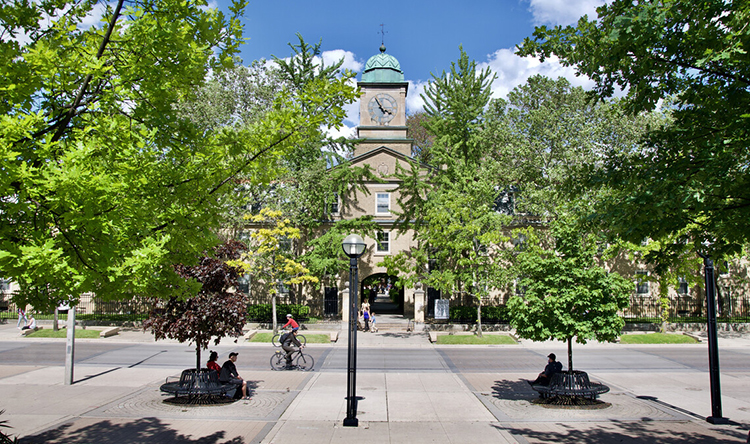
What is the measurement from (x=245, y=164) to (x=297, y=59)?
27.8 meters

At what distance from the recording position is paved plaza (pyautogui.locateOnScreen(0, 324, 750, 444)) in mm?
10031

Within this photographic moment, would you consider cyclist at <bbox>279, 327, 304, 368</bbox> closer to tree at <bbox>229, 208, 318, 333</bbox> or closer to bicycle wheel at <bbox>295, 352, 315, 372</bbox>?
bicycle wheel at <bbox>295, 352, 315, 372</bbox>

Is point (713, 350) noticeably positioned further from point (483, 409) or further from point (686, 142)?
point (686, 142)

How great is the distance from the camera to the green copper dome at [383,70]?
3968 cm

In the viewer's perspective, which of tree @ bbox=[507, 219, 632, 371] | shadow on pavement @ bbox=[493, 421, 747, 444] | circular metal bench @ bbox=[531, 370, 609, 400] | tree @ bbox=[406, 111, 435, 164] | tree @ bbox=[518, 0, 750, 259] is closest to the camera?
tree @ bbox=[518, 0, 750, 259]

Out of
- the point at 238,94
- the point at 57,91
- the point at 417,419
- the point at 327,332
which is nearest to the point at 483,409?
the point at 417,419

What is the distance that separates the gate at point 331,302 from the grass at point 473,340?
9100 mm

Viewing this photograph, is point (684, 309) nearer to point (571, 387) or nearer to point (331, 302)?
point (331, 302)

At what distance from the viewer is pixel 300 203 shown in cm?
3058

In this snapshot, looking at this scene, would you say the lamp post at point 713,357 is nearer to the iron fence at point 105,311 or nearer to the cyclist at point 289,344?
the cyclist at point 289,344

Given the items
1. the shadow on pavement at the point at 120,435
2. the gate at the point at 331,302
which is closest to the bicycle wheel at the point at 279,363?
the shadow on pavement at the point at 120,435

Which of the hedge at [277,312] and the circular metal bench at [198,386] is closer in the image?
the circular metal bench at [198,386]

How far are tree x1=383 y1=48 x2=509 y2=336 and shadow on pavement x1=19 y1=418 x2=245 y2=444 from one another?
1835cm

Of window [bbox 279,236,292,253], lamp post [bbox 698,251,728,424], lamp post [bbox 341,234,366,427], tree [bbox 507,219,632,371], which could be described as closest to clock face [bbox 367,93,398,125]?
window [bbox 279,236,292,253]
